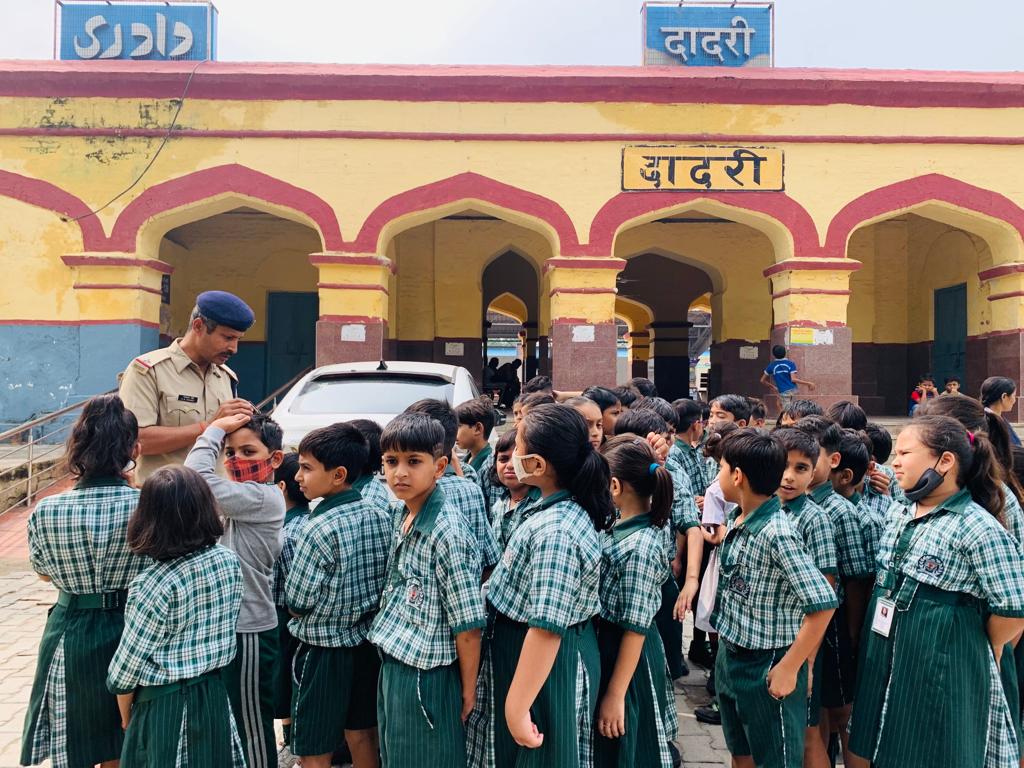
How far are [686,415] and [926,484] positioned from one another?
6.85ft

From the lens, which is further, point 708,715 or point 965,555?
point 708,715

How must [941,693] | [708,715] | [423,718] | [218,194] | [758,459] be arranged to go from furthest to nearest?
[218,194] < [708,715] < [758,459] < [941,693] < [423,718]

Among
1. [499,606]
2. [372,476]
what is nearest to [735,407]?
[372,476]

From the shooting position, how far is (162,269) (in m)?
10.8

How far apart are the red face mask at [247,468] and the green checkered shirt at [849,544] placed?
223 cm

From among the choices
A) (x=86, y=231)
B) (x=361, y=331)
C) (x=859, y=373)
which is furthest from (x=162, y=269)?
(x=859, y=373)

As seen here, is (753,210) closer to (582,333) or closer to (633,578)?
(582,333)

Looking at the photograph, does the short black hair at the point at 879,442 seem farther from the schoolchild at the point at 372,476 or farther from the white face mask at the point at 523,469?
the schoolchild at the point at 372,476

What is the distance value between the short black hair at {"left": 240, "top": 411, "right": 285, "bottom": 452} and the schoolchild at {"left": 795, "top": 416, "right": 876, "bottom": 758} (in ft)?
7.04

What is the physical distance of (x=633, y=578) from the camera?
2.46 m

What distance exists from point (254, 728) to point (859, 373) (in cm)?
1362

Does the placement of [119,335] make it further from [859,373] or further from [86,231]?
[859,373]

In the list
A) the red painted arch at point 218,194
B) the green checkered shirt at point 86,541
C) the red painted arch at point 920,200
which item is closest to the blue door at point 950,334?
the red painted arch at point 920,200

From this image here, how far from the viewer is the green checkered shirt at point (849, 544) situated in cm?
304
